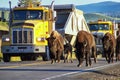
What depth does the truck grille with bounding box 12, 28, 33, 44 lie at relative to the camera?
3078cm

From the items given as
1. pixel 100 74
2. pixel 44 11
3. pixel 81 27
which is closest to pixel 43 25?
pixel 44 11

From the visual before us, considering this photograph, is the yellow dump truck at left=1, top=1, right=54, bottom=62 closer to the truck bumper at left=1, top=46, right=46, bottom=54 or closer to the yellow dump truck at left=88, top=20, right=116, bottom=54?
the truck bumper at left=1, top=46, right=46, bottom=54

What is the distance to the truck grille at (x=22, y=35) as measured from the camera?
30.8m

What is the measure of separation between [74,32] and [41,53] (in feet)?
18.0

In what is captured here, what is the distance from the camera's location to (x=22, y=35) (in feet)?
101

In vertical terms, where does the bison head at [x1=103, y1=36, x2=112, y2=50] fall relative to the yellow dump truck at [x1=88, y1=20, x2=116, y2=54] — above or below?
below

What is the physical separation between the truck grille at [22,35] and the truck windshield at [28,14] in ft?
3.90

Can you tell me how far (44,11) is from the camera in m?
31.7

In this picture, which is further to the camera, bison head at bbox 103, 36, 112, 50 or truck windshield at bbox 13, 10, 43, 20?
truck windshield at bbox 13, 10, 43, 20

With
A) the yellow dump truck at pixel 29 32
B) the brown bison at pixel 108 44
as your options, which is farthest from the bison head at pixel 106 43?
the yellow dump truck at pixel 29 32

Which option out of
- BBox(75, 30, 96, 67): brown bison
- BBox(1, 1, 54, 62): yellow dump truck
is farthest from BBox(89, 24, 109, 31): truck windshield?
BBox(75, 30, 96, 67): brown bison

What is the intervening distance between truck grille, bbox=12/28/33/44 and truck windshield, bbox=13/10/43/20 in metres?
1.19

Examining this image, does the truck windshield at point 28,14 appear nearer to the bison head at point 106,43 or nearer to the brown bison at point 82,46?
the bison head at point 106,43

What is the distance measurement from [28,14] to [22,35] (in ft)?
5.14
